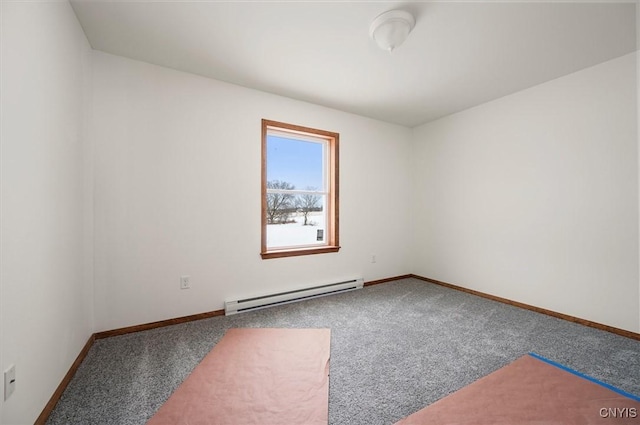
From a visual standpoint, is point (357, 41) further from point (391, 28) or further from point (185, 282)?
point (185, 282)

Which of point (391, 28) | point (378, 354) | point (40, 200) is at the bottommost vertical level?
point (378, 354)

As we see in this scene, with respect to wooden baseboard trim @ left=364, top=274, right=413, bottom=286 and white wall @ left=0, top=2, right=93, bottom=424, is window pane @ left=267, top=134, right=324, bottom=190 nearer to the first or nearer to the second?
wooden baseboard trim @ left=364, top=274, right=413, bottom=286

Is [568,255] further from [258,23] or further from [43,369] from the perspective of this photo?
[43,369]

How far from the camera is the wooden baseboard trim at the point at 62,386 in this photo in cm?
140

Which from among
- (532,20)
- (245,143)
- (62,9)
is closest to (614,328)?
(532,20)

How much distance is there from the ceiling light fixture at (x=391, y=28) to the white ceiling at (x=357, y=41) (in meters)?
0.05

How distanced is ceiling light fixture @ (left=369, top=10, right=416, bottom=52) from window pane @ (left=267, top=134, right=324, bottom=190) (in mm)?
1668

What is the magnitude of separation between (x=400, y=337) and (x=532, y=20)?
2.72 metres

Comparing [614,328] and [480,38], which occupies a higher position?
[480,38]

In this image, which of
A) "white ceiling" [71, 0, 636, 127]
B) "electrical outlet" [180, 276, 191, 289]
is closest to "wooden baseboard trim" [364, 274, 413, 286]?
"electrical outlet" [180, 276, 191, 289]

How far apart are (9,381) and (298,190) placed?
2801 millimetres

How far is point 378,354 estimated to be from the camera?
2080 mm

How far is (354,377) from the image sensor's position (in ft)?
5.84

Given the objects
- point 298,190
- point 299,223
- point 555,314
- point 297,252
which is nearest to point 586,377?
point 555,314
